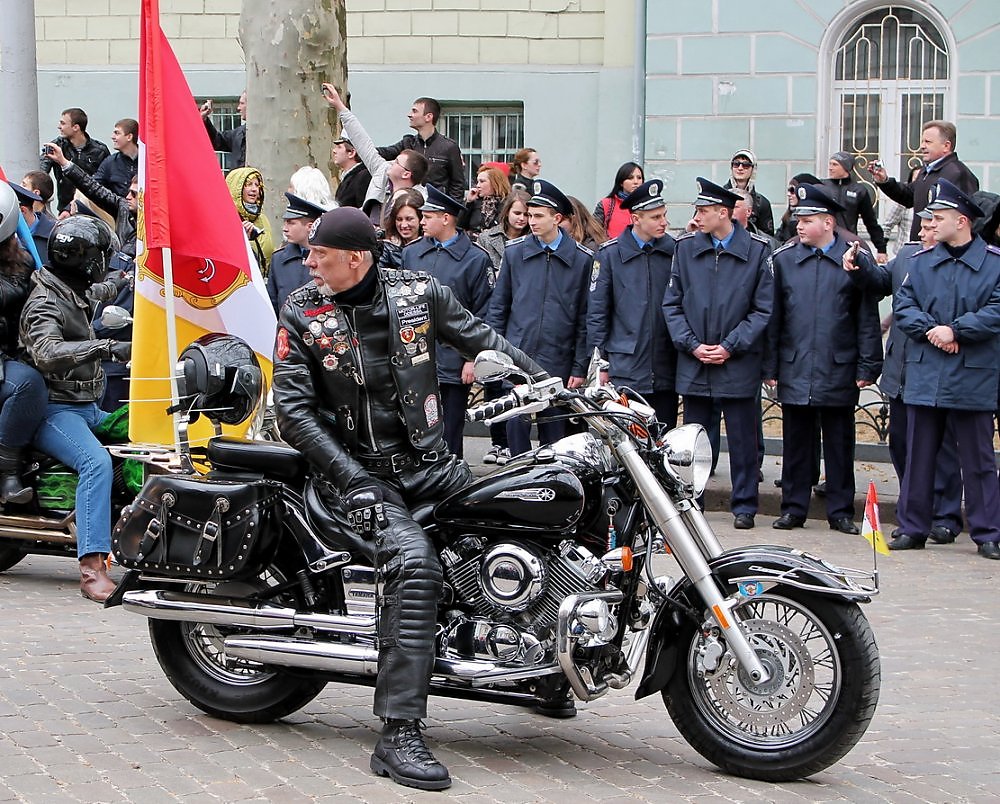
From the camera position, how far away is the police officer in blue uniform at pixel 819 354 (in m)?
10.4

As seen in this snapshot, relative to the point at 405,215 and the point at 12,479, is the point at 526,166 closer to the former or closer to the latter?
the point at 405,215

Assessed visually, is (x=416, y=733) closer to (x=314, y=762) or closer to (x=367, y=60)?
(x=314, y=762)

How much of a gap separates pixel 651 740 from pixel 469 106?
15010 mm

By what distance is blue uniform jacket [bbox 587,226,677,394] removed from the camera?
10.8 metres

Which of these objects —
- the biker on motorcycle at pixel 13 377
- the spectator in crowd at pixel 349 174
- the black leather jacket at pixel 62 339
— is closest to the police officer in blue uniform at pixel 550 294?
the spectator in crowd at pixel 349 174

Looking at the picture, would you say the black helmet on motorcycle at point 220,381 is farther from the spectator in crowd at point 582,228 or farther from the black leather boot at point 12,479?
the spectator in crowd at point 582,228

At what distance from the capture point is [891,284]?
1027cm

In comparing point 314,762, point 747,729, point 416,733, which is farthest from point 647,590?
point 314,762

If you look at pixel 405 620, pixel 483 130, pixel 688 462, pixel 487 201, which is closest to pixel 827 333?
pixel 487 201

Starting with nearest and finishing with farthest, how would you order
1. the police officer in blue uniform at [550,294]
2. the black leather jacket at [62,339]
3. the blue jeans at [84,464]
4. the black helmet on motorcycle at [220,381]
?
the black helmet on motorcycle at [220,381] → the black leather jacket at [62,339] → the blue jeans at [84,464] → the police officer in blue uniform at [550,294]

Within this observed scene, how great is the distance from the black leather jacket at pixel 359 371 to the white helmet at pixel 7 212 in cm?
312

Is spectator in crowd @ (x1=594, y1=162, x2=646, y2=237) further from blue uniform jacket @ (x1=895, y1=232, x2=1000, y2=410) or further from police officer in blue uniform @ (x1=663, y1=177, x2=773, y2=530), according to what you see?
blue uniform jacket @ (x1=895, y1=232, x2=1000, y2=410)

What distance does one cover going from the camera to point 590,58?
19.5 meters

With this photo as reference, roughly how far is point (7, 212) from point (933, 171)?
7.44m
